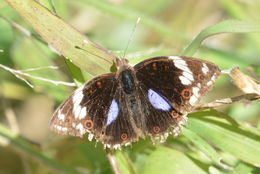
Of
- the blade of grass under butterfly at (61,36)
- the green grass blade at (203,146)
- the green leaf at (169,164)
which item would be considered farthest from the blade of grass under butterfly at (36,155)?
the green grass blade at (203,146)

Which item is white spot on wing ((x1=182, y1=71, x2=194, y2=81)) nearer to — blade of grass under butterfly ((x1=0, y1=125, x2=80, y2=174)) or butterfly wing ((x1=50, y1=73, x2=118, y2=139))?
butterfly wing ((x1=50, y1=73, x2=118, y2=139))

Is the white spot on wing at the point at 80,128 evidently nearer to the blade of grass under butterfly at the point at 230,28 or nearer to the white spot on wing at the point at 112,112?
the white spot on wing at the point at 112,112

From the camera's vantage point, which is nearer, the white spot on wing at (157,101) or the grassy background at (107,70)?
the grassy background at (107,70)

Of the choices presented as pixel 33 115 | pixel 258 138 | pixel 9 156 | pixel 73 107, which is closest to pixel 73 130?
pixel 73 107

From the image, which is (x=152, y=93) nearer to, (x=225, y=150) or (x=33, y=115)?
(x=225, y=150)

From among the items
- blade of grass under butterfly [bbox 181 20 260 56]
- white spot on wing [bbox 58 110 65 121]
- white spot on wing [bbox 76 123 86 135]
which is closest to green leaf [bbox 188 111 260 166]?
blade of grass under butterfly [bbox 181 20 260 56]

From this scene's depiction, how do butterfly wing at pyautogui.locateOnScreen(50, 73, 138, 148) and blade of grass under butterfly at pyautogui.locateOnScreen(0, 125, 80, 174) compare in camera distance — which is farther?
blade of grass under butterfly at pyautogui.locateOnScreen(0, 125, 80, 174)

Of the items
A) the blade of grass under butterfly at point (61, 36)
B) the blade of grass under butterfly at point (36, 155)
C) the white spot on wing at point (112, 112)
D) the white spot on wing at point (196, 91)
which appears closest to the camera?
the blade of grass under butterfly at point (61, 36)
